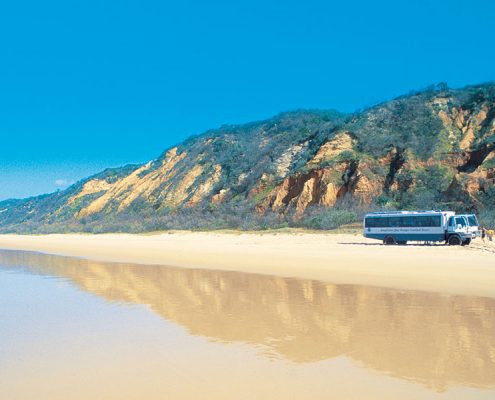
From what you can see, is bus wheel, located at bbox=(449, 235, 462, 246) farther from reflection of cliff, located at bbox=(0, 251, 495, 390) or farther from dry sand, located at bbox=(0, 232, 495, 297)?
reflection of cliff, located at bbox=(0, 251, 495, 390)

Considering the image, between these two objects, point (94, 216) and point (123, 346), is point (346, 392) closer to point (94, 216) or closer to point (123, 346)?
point (123, 346)

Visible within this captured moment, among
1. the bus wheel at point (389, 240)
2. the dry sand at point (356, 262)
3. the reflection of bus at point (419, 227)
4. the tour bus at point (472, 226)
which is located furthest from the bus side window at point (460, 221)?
the bus wheel at point (389, 240)

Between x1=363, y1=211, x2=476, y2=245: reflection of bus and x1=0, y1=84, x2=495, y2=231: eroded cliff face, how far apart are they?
1043 cm

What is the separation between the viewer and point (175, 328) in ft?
29.9

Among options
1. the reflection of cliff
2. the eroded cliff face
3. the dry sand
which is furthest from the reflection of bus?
the reflection of cliff

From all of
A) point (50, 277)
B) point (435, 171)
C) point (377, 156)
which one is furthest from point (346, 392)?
point (377, 156)

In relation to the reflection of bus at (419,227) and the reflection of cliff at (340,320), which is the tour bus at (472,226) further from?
the reflection of cliff at (340,320)

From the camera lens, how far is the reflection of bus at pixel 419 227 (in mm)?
25828

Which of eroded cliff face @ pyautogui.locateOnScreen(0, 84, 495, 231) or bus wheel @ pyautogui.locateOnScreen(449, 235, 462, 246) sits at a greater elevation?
eroded cliff face @ pyautogui.locateOnScreen(0, 84, 495, 231)

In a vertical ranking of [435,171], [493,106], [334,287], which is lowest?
[334,287]

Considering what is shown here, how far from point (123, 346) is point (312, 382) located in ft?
11.0

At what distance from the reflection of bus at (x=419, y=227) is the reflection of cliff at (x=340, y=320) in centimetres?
1361

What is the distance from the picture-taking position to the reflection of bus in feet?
84.7

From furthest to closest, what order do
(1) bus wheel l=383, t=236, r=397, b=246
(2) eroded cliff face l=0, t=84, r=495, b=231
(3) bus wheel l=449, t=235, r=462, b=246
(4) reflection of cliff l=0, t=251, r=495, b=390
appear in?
(2) eroded cliff face l=0, t=84, r=495, b=231 < (1) bus wheel l=383, t=236, r=397, b=246 < (3) bus wheel l=449, t=235, r=462, b=246 < (4) reflection of cliff l=0, t=251, r=495, b=390
